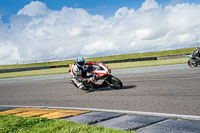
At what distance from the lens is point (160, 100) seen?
6352 millimetres

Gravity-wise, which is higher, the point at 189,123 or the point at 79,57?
the point at 79,57

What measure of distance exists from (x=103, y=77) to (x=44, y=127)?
17.5 ft

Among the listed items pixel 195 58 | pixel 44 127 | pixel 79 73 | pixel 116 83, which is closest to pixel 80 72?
pixel 79 73

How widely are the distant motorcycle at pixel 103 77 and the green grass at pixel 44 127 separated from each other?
4.89 meters

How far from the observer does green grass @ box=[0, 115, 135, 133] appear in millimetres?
3621

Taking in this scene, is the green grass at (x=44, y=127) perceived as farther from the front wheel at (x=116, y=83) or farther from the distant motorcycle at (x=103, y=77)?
the front wheel at (x=116, y=83)

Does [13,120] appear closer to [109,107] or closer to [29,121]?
[29,121]

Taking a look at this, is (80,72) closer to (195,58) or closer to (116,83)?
(116,83)

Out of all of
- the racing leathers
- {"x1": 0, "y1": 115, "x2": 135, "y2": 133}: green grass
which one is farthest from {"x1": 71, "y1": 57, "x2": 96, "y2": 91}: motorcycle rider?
{"x1": 0, "y1": 115, "x2": 135, "y2": 133}: green grass

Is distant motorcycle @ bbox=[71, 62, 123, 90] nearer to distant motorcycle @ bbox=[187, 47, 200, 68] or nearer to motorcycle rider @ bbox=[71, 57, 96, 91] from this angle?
motorcycle rider @ bbox=[71, 57, 96, 91]

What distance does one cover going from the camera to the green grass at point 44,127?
143 inches

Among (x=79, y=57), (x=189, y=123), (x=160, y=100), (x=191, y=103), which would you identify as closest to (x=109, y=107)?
(x=160, y=100)

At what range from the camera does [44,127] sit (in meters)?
3.95

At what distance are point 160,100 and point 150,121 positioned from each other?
2.53 metres
